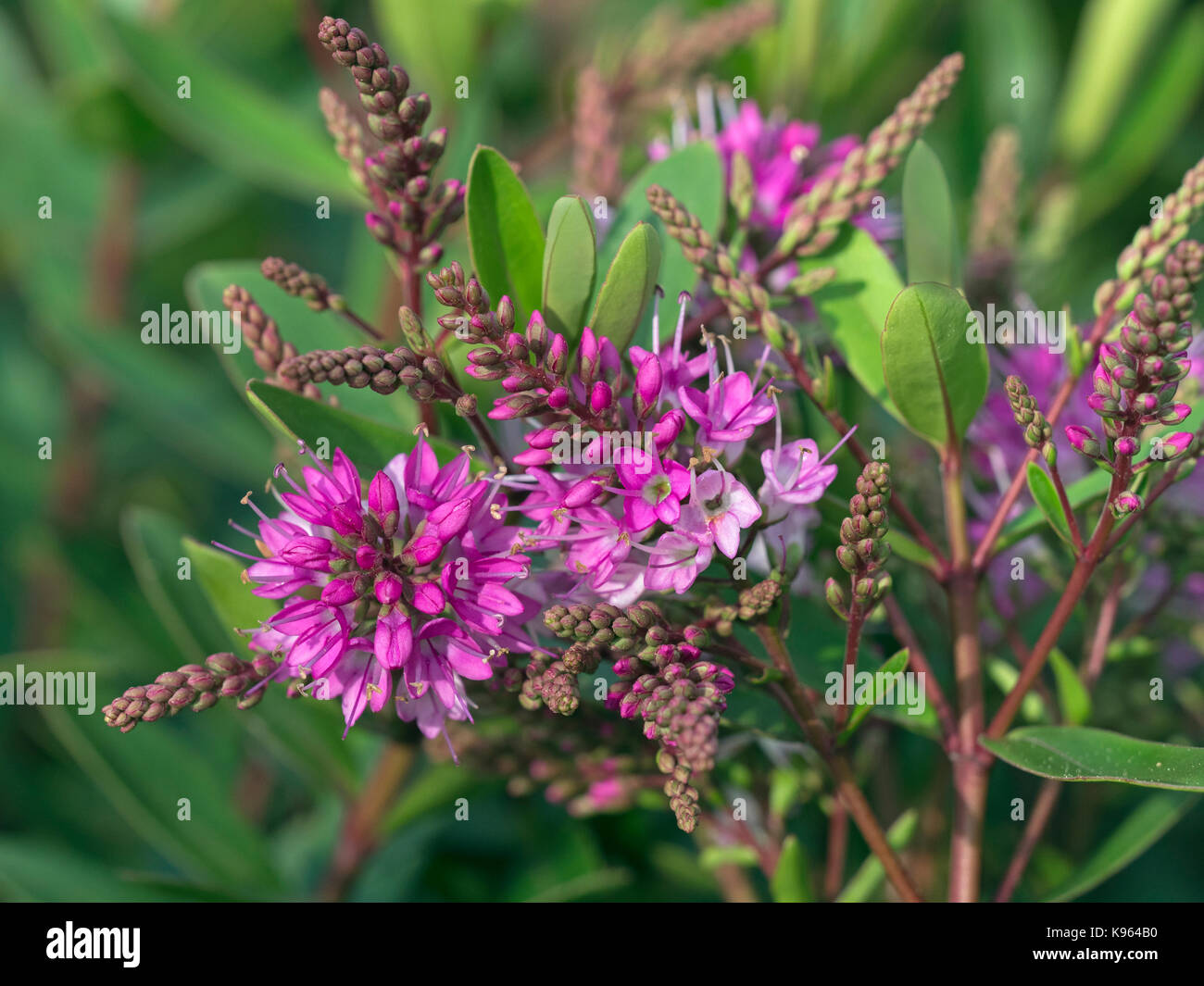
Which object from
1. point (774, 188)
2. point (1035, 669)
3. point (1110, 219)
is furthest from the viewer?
point (1110, 219)

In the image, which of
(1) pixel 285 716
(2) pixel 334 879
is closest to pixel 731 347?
(1) pixel 285 716

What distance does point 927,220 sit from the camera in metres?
1.38

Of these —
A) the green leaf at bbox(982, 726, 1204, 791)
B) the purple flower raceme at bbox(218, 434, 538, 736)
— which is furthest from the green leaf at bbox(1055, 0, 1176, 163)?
the purple flower raceme at bbox(218, 434, 538, 736)

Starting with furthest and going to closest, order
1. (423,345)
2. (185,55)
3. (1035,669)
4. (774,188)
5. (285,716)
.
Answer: (185,55) → (285,716) → (774,188) → (1035,669) → (423,345)

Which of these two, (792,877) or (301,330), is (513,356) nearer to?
(301,330)

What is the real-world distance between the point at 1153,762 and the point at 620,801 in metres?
0.73

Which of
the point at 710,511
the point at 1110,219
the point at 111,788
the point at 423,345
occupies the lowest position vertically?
the point at 111,788

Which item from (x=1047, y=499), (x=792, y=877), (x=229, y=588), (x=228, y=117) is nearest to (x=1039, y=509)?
(x=1047, y=499)

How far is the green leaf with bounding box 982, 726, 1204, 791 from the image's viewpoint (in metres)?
1.13

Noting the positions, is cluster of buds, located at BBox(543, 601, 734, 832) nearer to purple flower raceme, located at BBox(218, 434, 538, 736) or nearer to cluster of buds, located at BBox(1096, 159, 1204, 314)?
purple flower raceme, located at BBox(218, 434, 538, 736)

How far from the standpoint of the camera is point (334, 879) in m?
1.86

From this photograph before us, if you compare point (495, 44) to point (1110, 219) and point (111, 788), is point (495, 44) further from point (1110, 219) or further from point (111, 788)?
point (111, 788)

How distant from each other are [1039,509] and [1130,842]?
1.73 ft

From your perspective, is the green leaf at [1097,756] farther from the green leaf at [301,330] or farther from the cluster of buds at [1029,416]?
the green leaf at [301,330]
